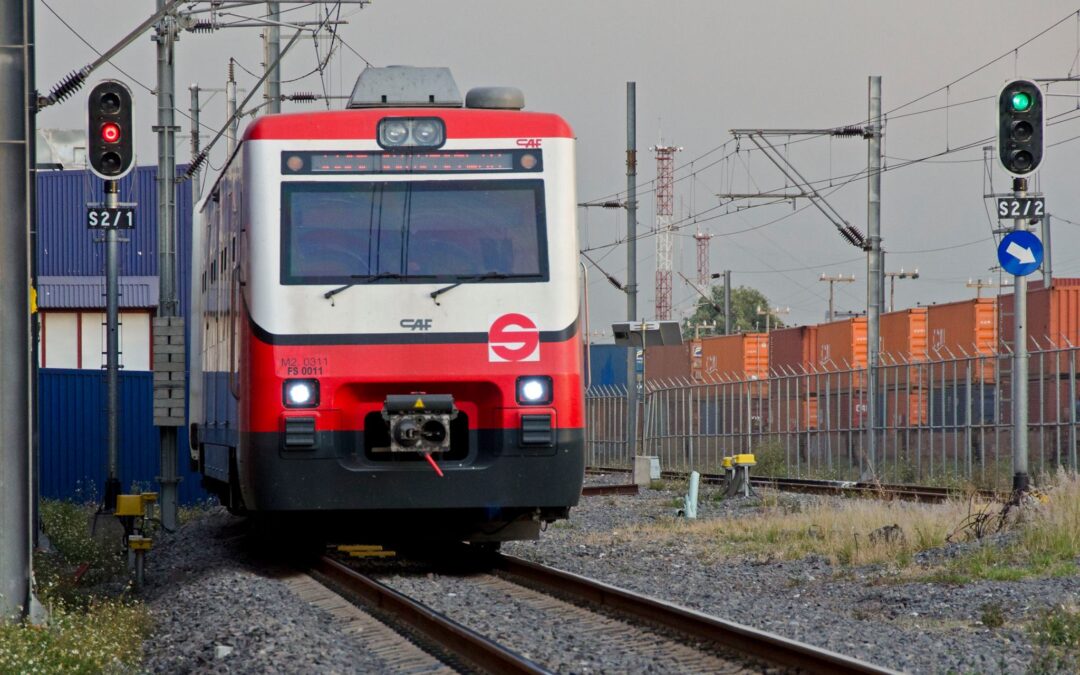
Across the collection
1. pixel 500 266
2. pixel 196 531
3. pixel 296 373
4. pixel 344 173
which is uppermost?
pixel 344 173

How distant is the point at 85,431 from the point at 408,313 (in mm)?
19836

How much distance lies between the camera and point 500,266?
11164 millimetres

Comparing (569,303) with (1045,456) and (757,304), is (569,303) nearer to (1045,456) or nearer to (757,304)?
(1045,456)

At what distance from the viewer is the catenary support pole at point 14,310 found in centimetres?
968

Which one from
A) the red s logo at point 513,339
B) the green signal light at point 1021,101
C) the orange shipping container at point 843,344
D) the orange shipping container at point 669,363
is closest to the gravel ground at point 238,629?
the red s logo at point 513,339

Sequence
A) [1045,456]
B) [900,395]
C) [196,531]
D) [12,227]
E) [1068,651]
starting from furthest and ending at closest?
[900,395] < [1045,456] < [196,531] < [12,227] < [1068,651]

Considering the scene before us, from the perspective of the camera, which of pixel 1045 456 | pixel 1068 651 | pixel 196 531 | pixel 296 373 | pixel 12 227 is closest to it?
pixel 1068 651

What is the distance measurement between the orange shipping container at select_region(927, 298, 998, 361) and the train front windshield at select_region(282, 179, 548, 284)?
21.2m

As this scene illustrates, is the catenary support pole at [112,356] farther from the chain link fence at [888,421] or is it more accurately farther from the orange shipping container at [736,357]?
the orange shipping container at [736,357]

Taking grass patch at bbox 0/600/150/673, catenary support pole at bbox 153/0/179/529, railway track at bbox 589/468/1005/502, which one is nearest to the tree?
railway track at bbox 589/468/1005/502

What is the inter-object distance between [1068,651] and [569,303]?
4.61 metres

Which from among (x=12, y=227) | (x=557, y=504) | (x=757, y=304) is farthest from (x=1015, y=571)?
(x=757, y=304)

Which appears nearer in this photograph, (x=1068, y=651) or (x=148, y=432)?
(x=1068, y=651)

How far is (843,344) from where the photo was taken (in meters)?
39.7
